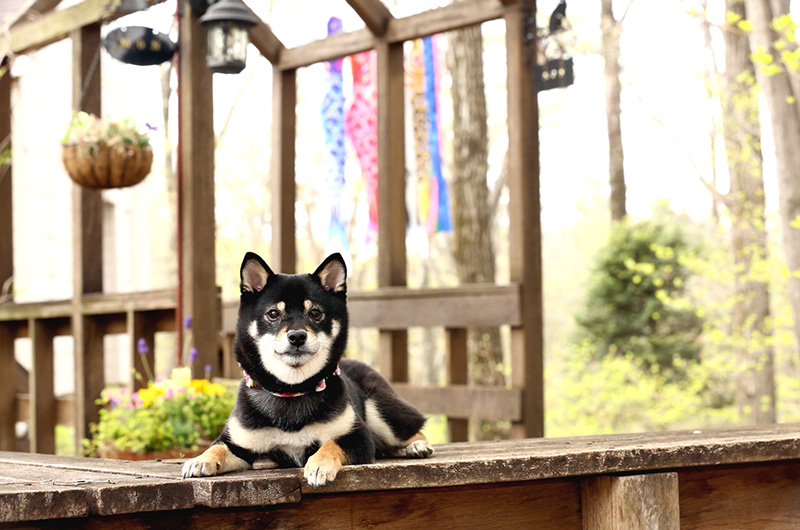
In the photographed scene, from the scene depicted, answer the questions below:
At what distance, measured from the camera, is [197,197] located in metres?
4.96

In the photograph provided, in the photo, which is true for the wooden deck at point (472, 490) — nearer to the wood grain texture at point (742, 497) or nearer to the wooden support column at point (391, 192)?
the wood grain texture at point (742, 497)

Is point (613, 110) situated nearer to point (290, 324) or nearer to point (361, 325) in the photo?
point (361, 325)

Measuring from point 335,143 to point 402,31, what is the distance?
3.56ft

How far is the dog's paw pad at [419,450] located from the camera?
100 inches

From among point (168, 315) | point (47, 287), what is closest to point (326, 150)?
point (168, 315)

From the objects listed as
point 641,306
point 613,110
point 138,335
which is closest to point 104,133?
point 138,335

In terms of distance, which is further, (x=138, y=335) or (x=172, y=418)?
(x=138, y=335)

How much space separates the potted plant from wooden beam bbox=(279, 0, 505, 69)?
2452 mm

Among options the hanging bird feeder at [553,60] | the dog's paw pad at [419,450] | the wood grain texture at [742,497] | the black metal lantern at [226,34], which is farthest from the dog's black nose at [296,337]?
the hanging bird feeder at [553,60]

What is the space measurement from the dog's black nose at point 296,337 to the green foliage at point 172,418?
2.33 metres

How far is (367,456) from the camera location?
7.47ft

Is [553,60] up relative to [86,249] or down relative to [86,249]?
up

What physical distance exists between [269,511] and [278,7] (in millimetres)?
Result: 13793

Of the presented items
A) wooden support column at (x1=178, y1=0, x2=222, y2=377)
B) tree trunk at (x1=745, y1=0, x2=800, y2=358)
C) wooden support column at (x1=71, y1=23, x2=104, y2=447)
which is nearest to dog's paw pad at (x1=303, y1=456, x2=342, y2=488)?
wooden support column at (x1=178, y1=0, x2=222, y2=377)
